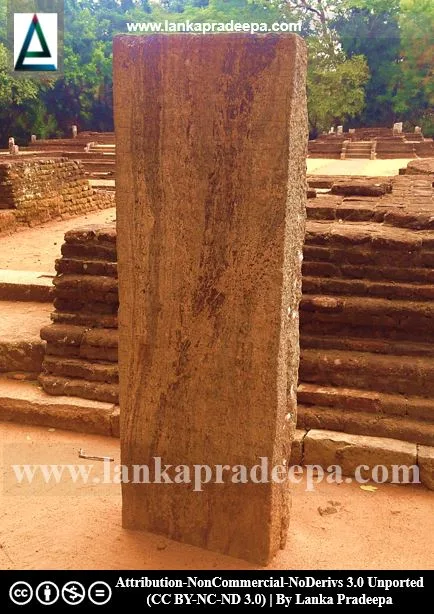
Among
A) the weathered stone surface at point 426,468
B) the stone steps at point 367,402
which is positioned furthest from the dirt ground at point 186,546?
the stone steps at point 367,402

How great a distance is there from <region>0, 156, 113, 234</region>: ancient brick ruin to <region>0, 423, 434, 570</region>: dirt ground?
757 cm

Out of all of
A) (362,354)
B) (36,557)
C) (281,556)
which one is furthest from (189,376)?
(362,354)

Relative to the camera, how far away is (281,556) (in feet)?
8.66

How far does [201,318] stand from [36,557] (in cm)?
136

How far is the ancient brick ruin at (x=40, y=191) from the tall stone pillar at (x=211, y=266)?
8.17m

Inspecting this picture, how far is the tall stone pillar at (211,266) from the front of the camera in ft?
7.00

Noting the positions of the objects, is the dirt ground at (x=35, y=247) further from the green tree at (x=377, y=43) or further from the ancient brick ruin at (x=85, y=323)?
the green tree at (x=377, y=43)

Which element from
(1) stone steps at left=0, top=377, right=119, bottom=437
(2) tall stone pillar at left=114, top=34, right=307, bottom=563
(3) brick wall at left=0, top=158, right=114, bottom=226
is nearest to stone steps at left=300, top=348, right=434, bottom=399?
(2) tall stone pillar at left=114, top=34, right=307, bottom=563

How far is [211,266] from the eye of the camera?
230cm

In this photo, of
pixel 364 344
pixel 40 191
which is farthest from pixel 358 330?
pixel 40 191

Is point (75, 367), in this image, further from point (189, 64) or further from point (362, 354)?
point (189, 64)

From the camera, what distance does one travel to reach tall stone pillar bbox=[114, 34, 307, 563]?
2.13 meters

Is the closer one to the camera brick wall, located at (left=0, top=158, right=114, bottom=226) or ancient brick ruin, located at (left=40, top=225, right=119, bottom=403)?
ancient brick ruin, located at (left=40, top=225, right=119, bottom=403)

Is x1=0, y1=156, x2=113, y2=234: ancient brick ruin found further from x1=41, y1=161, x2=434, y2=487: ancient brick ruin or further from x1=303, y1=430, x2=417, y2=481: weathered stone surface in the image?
x1=303, y1=430, x2=417, y2=481: weathered stone surface
